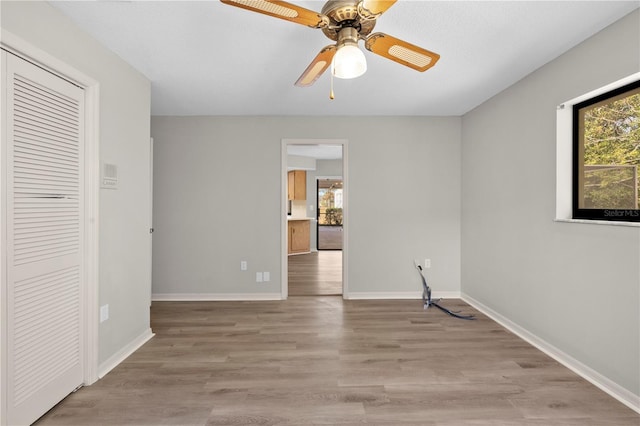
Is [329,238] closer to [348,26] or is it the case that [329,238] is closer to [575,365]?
[575,365]

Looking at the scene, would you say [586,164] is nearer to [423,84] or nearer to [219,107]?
[423,84]

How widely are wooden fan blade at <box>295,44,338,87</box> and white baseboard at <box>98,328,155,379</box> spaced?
245 centimetres

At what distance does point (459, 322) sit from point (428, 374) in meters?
1.27

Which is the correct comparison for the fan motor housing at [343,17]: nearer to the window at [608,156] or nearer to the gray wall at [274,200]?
the window at [608,156]

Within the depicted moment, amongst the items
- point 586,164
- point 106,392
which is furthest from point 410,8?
point 106,392

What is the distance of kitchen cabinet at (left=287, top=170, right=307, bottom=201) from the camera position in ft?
29.6

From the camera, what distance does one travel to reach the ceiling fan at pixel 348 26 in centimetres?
146

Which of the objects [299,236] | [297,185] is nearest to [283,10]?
[299,236]

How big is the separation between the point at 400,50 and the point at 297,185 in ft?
24.0

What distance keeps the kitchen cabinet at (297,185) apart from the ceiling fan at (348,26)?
23.5ft

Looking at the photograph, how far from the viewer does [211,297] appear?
14.1 ft

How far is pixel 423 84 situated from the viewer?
3250 millimetres

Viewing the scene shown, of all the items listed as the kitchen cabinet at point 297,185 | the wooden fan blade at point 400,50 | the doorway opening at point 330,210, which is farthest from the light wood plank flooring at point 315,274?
the doorway opening at point 330,210

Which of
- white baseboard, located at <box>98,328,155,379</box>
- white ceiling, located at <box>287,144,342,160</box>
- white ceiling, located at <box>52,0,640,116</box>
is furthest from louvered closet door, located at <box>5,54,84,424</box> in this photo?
white ceiling, located at <box>287,144,342,160</box>
